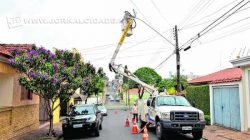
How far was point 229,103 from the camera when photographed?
17.5 meters

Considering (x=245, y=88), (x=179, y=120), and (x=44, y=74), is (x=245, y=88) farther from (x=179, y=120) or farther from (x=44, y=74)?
(x=44, y=74)

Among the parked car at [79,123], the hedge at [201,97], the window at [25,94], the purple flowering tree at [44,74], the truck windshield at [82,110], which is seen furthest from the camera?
the hedge at [201,97]

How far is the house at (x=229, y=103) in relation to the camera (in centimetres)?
1578

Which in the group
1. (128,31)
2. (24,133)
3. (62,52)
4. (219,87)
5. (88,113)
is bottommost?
(24,133)

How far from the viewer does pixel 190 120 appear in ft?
44.2

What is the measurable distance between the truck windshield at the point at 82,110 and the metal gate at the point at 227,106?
786 cm

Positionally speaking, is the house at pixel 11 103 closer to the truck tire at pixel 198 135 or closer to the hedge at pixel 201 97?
the truck tire at pixel 198 135

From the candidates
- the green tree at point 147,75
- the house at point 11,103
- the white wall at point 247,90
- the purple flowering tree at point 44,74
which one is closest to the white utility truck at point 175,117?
the white wall at point 247,90

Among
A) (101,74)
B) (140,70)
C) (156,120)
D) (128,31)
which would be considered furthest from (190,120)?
(140,70)

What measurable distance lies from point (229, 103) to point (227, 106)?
1.02 feet

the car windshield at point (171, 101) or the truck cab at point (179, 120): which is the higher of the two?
the car windshield at point (171, 101)

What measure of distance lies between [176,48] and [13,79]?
36.5 feet

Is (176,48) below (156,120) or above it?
above

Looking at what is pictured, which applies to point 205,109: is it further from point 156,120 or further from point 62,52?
point 62,52
